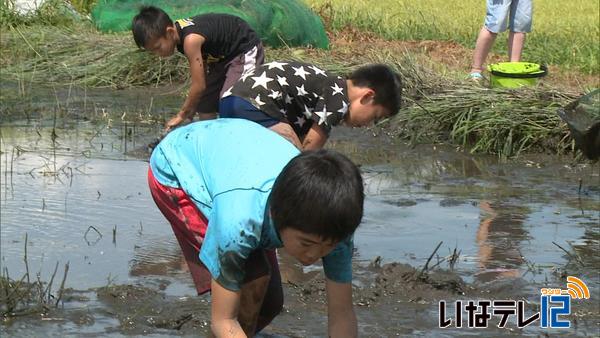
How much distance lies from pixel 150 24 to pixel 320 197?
4.02m

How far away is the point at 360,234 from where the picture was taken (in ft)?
20.5

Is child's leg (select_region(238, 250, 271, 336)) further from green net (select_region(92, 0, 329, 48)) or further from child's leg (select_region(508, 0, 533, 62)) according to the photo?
green net (select_region(92, 0, 329, 48))

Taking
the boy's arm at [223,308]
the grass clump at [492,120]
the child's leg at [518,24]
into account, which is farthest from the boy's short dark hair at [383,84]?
the child's leg at [518,24]

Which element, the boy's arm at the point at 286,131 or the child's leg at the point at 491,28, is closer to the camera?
the boy's arm at the point at 286,131

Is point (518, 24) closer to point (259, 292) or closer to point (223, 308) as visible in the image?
point (259, 292)

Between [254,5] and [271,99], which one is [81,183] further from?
[254,5]

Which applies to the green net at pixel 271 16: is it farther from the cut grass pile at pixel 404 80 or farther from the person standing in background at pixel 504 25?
the person standing in background at pixel 504 25

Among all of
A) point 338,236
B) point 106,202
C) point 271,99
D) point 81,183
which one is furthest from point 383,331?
point 81,183

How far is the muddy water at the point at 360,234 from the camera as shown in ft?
16.0

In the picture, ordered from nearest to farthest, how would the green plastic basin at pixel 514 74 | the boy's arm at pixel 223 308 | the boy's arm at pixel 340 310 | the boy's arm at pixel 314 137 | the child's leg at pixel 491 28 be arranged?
the boy's arm at pixel 223 308
the boy's arm at pixel 340 310
the boy's arm at pixel 314 137
the green plastic basin at pixel 514 74
the child's leg at pixel 491 28

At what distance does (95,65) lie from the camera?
1092 cm

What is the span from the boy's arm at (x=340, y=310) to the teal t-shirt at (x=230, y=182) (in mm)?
31

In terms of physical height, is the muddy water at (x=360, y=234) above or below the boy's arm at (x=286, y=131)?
below

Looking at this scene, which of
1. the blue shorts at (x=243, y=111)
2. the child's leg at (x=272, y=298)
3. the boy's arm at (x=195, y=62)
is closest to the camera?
the child's leg at (x=272, y=298)
